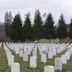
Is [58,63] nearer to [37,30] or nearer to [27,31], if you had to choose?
[27,31]

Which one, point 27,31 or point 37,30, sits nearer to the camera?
point 27,31

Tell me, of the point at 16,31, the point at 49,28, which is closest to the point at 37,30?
the point at 49,28

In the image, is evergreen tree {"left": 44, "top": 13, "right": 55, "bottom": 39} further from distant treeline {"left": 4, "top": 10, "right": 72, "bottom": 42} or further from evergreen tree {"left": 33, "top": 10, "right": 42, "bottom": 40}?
evergreen tree {"left": 33, "top": 10, "right": 42, "bottom": 40}

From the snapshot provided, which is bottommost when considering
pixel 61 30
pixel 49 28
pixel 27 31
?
pixel 27 31

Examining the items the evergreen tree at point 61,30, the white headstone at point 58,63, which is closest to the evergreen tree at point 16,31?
the evergreen tree at point 61,30

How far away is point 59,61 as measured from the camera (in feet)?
43.4

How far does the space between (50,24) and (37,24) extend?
12.0 ft

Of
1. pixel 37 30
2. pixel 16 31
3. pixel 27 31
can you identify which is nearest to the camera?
pixel 16 31

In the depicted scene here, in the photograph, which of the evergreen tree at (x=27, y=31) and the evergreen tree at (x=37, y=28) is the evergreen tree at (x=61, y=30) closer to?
the evergreen tree at (x=37, y=28)

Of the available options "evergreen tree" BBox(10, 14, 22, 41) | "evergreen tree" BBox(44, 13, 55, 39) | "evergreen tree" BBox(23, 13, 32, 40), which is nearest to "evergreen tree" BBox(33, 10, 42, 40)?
"evergreen tree" BBox(23, 13, 32, 40)

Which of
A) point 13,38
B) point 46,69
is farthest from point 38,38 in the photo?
point 46,69

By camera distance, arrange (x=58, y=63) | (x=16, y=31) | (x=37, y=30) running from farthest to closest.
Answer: (x=37, y=30) → (x=16, y=31) → (x=58, y=63)

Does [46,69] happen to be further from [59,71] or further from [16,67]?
[59,71]

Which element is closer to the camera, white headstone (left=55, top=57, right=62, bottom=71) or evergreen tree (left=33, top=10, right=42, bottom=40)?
white headstone (left=55, top=57, right=62, bottom=71)
